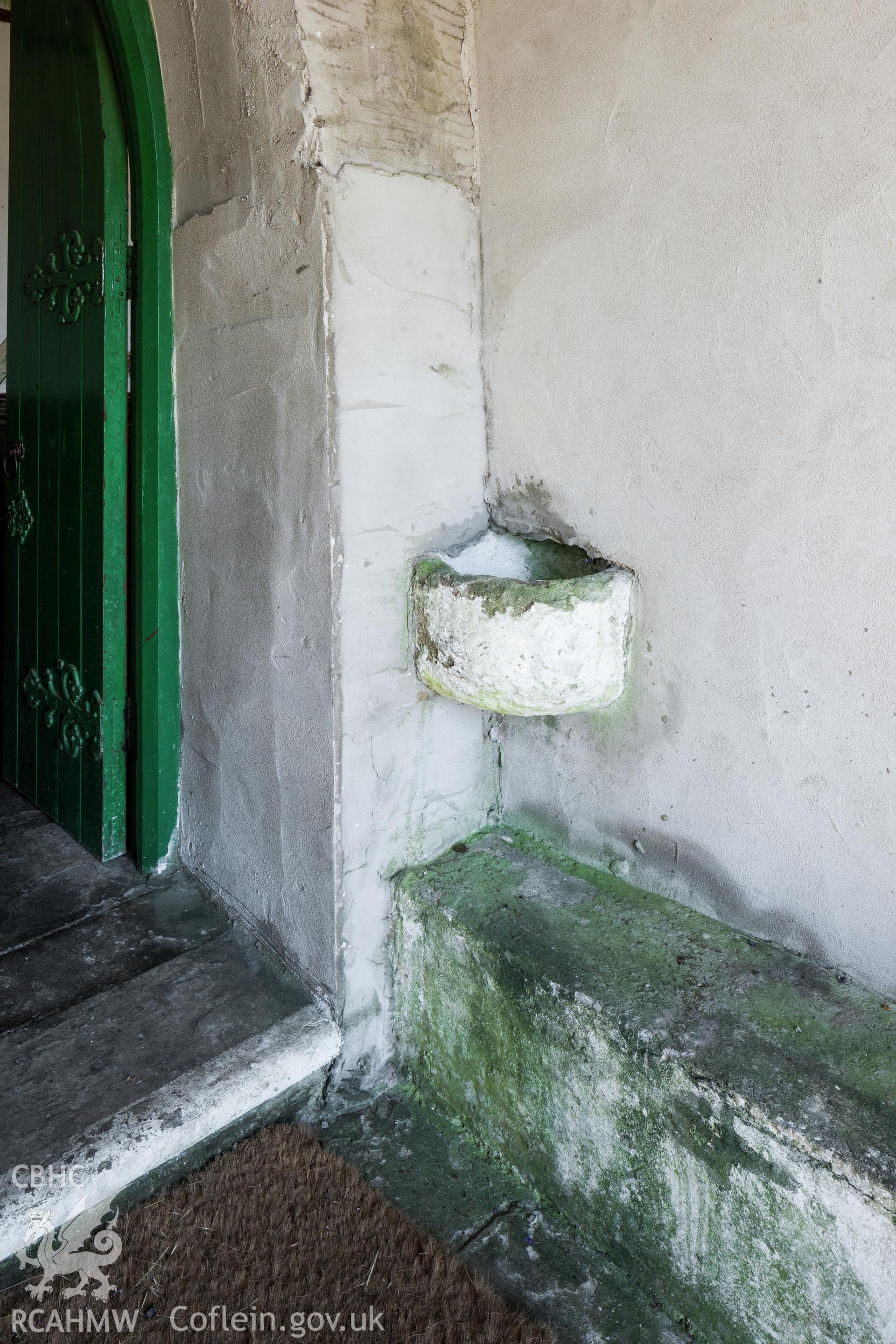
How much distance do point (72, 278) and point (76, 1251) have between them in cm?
199

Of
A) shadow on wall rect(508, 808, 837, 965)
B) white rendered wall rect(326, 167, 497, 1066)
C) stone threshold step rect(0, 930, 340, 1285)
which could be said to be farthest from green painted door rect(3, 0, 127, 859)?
shadow on wall rect(508, 808, 837, 965)

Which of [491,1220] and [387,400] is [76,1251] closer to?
[491,1220]

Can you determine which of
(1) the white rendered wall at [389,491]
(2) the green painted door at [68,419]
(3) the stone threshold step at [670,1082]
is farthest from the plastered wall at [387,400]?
(2) the green painted door at [68,419]

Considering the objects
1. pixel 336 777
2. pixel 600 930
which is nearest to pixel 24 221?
pixel 336 777

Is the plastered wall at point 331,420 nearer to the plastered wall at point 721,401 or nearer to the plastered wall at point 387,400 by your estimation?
the plastered wall at point 387,400

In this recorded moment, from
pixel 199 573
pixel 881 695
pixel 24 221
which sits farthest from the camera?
pixel 24 221

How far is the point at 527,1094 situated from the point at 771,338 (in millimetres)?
1295

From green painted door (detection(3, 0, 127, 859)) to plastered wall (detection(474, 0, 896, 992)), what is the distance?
88cm

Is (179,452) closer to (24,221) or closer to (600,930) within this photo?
(24,221)

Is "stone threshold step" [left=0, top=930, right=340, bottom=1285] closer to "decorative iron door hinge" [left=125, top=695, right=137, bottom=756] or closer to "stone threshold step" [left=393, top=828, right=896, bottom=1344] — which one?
"stone threshold step" [left=393, top=828, right=896, bottom=1344]

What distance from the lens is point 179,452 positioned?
2.07 m

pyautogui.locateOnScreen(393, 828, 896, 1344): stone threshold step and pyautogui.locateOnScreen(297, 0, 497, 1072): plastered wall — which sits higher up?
pyautogui.locateOnScreen(297, 0, 497, 1072): plastered wall

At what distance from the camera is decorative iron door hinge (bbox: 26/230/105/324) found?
2061mm

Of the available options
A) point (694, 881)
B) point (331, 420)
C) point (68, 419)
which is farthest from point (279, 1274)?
point (68, 419)
